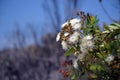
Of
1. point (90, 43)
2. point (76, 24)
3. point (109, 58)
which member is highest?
point (76, 24)

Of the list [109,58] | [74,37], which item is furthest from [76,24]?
[109,58]

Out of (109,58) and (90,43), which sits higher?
(90,43)

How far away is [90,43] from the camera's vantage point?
1.96 meters

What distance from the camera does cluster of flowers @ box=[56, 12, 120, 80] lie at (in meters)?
2.00

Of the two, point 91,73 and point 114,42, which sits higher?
point 114,42

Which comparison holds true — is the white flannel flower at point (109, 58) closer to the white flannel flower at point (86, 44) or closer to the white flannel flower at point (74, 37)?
the white flannel flower at point (86, 44)

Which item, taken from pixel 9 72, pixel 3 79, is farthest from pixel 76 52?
pixel 3 79

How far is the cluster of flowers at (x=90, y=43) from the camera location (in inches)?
78.7

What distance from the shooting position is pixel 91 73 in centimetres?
208

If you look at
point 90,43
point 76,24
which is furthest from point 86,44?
point 76,24

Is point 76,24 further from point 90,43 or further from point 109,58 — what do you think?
point 109,58

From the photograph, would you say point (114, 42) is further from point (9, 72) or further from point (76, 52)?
point (9, 72)

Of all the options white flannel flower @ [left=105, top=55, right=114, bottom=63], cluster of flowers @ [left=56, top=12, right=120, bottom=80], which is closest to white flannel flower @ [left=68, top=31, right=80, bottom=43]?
cluster of flowers @ [left=56, top=12, right=120, bottom=80]

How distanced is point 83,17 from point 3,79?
1140cm
